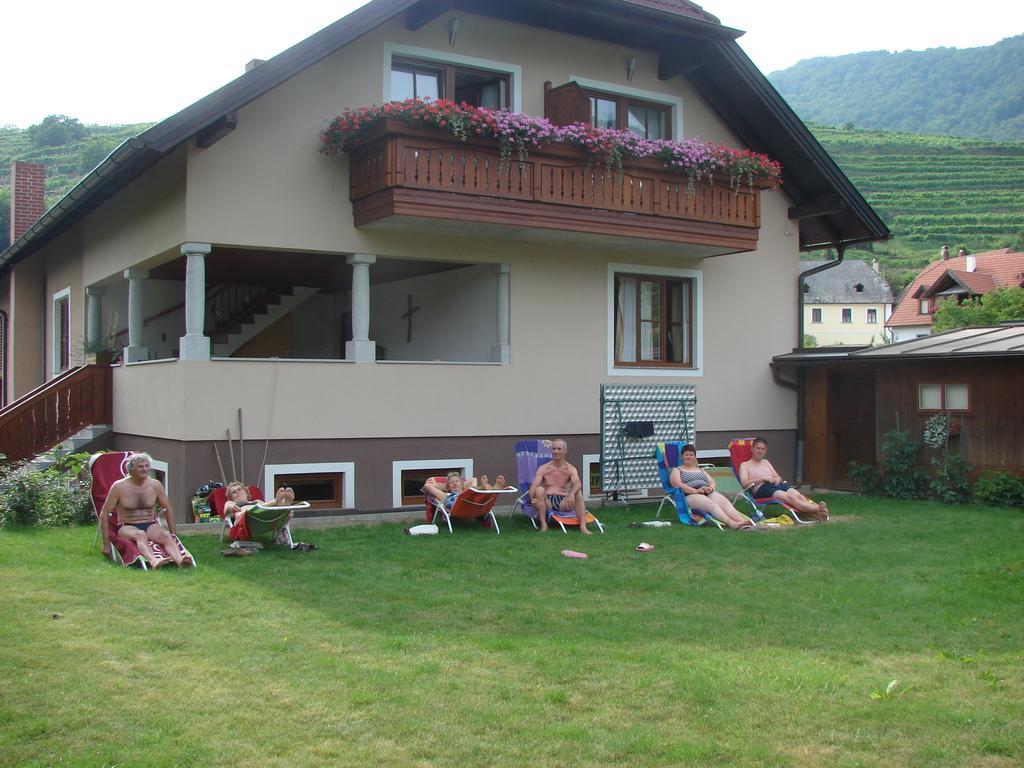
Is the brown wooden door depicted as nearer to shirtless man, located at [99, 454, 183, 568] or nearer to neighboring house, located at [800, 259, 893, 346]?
shirtless man, located at [99, 454, 183, 568]

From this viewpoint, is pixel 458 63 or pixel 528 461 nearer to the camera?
pixel 528 461

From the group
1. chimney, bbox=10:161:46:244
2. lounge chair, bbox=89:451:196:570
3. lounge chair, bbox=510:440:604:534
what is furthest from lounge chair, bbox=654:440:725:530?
chimney, bbox=10:161:46:244

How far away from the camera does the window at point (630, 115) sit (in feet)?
51.9

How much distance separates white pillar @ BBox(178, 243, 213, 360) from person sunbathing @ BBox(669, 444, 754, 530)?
5.92 metres

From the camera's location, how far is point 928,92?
175 metres

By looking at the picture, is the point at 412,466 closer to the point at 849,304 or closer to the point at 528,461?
the point at 528,461

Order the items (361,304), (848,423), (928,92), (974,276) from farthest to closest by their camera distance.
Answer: (928,92) < (974,276) < (848,423) < (361,304)

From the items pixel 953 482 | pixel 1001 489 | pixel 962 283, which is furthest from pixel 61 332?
pixel 962 283

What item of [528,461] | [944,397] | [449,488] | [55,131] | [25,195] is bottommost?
[449,488]

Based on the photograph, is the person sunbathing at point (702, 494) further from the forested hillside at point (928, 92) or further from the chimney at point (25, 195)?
the forested hillside at point (928, 92)

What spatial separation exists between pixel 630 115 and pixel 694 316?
3.21 m

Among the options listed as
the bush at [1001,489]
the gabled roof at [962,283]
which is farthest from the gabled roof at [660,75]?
the gabled roof at [962,283]

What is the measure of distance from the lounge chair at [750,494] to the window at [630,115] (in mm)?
5008

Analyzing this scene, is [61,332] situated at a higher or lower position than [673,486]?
higher
